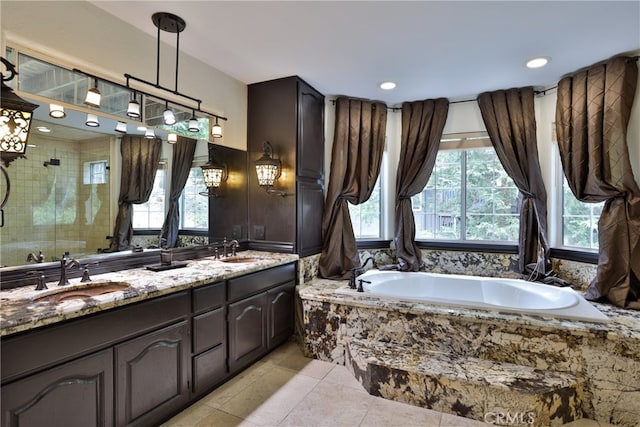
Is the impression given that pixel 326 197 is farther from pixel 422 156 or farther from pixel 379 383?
pixel 379 383

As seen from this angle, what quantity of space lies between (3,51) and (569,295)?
3998 mm

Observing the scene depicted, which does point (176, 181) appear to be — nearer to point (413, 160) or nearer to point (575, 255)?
point (413, 160)

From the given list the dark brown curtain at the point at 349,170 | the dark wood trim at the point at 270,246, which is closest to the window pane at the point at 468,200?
the dark brown curtain at the point at 349,170

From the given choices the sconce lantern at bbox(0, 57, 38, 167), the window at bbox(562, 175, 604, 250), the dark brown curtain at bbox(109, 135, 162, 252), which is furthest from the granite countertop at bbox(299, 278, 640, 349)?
the sconce lantern at bbox(0, 57, 38, 167)

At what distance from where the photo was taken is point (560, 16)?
2.03 m

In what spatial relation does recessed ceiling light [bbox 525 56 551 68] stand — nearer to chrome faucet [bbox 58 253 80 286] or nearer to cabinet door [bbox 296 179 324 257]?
cabinet door [bbox 296 179 324 257]

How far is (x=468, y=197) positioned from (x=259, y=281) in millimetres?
2553

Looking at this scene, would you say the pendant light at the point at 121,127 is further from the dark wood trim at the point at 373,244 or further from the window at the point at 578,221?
the window at the point at 578,221

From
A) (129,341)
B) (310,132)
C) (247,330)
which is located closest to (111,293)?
(129,341)

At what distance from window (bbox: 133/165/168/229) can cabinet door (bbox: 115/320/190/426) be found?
2.78ft

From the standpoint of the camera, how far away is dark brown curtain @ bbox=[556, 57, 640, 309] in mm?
2414

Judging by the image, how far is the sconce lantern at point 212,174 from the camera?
2.91 m

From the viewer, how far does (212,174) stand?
9.73 ft

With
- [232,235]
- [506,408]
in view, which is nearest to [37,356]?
[232,235]
